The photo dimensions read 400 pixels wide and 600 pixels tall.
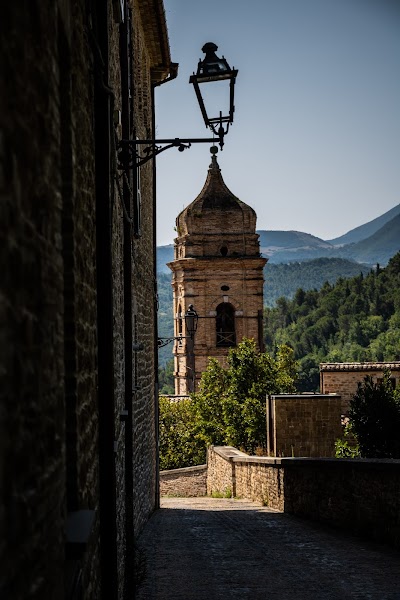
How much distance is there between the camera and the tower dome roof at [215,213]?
43.3 metres

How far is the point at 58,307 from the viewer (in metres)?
3.55

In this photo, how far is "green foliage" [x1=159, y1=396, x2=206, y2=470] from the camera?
118 feet

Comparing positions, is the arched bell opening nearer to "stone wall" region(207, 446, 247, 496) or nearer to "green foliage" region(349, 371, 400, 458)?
"stone wall" region(207, 446, 247, 496)

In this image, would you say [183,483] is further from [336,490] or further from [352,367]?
[336,490]

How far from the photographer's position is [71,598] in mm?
3879

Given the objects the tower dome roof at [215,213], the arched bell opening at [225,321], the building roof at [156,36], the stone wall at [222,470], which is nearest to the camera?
the building roof at [156,36]

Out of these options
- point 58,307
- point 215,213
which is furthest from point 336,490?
point 215,213

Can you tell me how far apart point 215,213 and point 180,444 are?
1274cm

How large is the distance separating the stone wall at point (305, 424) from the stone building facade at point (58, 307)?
9.63 metres

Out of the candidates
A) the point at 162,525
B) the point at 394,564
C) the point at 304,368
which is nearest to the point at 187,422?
the point at 162,525

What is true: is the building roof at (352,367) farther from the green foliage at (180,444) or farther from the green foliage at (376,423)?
the green foliage at (180,444)

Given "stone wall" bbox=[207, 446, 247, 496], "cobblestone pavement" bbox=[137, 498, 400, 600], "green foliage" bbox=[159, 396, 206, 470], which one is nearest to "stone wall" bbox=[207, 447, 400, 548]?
"cobblestone pavement" bbox=[137, 498, 400, 600]

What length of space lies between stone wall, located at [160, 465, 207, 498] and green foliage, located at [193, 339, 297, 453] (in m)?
1.76

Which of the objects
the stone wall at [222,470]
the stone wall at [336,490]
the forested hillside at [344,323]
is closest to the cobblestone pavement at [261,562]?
the stone wall at [336,490]
